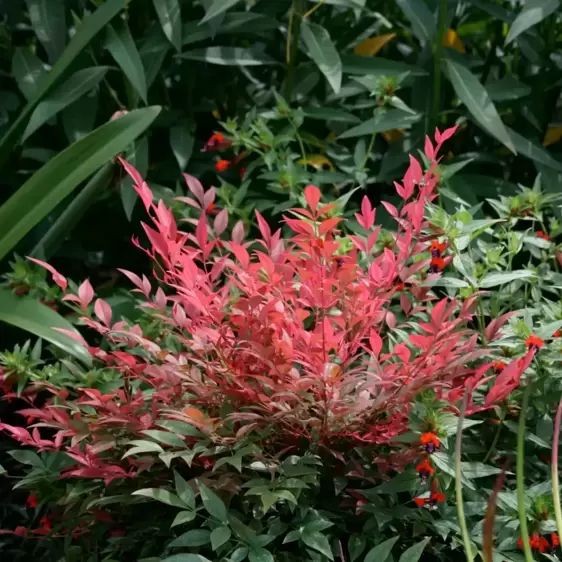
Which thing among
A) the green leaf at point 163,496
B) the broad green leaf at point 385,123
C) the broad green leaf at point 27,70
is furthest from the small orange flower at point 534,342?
the broad green leaf at point 27,70

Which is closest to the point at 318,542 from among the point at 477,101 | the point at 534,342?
the point at 534,342

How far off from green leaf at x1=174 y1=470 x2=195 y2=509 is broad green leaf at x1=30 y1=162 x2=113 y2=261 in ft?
1.89

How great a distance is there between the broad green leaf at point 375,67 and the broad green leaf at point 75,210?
1.54 ft

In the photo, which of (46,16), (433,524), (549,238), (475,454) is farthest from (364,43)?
(433,524)

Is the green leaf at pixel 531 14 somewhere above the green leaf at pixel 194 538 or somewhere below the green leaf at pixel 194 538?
above

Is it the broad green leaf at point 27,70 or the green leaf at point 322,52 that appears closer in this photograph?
the green leaf at point 322,52

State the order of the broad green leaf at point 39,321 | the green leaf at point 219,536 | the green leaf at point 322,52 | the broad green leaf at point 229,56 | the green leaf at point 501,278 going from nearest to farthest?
the green leaf at point 219,536 < the green leaf at point 501,278 < the broad green leaf at point 39,321 < the green leaf at point 322,52 < the broad green leaf at point 229,56

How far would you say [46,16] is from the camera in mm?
1454

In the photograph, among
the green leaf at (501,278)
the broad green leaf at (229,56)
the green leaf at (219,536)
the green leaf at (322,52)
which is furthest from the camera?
the broad green leaf at (229,56)

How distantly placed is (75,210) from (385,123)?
502mm

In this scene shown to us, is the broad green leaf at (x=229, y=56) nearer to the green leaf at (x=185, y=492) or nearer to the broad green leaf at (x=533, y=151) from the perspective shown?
the broad green leaf at (x=533, y=151)

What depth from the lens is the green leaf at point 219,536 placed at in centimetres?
78

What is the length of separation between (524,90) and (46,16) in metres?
0.84

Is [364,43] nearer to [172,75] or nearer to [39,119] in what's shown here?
[172,75]
